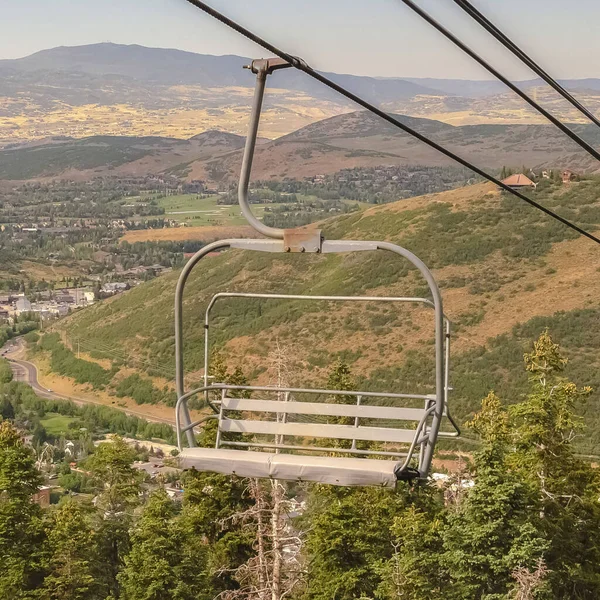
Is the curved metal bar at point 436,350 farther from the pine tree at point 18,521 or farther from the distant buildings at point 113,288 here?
the distant buildings at point 113,288

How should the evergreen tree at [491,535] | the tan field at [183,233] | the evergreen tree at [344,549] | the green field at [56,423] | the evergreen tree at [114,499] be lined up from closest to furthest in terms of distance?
the evergreen tree at [491,535], the evergreen tree at [344,549], the evergreen tree at [114,499], the green field at [56,423], the tan field at [183,233]

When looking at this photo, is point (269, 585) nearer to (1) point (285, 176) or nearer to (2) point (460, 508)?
(2) point (460, 508)

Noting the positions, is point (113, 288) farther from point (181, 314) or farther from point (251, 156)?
point (251, 156)

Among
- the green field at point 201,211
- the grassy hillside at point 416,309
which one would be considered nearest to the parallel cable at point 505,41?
the grassy hillside at point 416,309

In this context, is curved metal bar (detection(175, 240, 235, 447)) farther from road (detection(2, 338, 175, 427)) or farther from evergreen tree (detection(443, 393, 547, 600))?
road (detection(2, 338, 175, 427))

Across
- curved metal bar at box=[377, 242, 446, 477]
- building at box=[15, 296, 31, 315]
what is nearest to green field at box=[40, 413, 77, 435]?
building at box=[15, 296, 31, 315]

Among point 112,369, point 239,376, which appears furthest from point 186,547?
point 112,369

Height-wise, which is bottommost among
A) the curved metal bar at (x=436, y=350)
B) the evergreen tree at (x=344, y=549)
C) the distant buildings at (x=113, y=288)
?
the distant buildings at (x=113, y=288)
